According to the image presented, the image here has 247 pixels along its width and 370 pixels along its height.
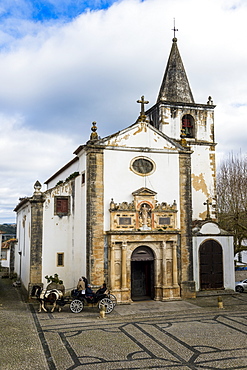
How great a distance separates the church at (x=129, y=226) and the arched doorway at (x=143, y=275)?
54 mm

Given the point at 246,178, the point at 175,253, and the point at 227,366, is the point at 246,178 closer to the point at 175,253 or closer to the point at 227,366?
the point at 175,253

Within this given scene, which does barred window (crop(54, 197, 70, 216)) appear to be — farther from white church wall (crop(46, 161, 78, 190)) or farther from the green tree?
the green tree

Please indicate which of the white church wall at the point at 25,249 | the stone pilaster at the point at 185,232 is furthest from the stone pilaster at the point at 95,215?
the white church wall at the point at 25,249

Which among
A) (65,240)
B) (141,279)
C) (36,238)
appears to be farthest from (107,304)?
(36,238)

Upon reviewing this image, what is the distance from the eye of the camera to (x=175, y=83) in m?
27.3

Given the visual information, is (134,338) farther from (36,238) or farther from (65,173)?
(65,173)

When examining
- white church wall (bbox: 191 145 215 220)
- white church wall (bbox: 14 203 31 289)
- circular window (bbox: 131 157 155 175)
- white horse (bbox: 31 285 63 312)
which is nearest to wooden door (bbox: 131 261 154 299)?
white horse (bbox: 31 285 63 312)

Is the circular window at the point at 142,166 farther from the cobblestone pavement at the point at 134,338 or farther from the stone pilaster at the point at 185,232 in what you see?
the cobblestone pavement at the point at 134,338

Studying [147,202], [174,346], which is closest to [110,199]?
[147,202]

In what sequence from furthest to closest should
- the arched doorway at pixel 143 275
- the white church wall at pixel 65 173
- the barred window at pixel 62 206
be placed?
the white church wall at pixel 65 173 → the barred window at pixel 62 206 → the arched doorway at pixel 143 275

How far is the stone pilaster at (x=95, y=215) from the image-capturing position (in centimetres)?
1905

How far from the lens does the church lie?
63.6ft

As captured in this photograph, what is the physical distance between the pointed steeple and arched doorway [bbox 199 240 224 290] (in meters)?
10.6

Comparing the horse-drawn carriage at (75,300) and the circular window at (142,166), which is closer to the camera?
the horse-drawn carriage at (75,300)
